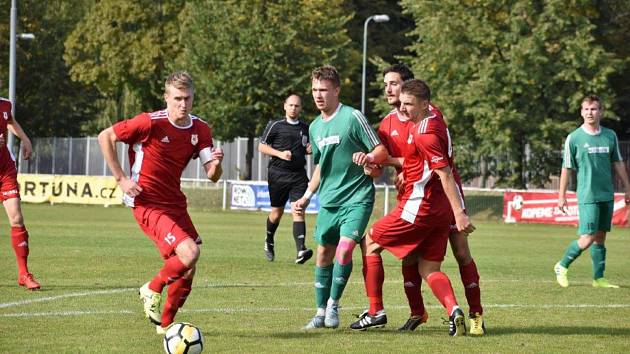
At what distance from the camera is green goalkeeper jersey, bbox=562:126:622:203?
1449cm

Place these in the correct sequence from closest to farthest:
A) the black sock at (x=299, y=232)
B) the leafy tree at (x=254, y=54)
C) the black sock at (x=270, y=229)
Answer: the black sock at (x=299, y=232) < the black sock at (x=270, y=229) < the leafy tree at (x=254, y=54)

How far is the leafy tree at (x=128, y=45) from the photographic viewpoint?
176 ft

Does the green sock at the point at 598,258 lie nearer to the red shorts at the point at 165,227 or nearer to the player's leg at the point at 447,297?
the player's leg at the point at 447,297

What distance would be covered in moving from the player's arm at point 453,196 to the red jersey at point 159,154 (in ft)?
6.58

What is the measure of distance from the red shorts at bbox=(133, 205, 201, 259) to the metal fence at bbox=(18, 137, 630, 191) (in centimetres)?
4175

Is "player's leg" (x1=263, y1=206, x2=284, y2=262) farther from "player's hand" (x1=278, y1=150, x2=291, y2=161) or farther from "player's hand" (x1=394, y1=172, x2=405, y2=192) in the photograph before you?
"player's hand" (x1=394, y1=172, x2=405, y2=192)

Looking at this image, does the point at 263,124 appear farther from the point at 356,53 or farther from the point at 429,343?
the point at 429,343

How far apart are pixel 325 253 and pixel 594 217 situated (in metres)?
5.37

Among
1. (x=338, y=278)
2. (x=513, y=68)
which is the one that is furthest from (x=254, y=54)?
(x=338, y=278)

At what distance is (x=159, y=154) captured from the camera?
9578 mm

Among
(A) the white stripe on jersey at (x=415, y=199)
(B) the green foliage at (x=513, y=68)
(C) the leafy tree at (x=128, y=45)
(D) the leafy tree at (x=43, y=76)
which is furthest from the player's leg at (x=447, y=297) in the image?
(D) the leafy tree at (x=43, y=76)

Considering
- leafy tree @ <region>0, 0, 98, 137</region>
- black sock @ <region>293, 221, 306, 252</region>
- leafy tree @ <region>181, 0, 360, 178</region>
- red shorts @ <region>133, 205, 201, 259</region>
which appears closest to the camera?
red shorts @ <region>133, 205, 201, 259</region>

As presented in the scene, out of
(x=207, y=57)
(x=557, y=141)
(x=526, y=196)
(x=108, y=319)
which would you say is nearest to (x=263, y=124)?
(x=207, y=57)

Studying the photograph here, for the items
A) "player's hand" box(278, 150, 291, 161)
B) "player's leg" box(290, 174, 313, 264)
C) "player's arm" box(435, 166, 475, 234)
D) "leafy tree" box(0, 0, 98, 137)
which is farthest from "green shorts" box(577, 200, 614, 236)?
"leafy tree" box(0, 0, 98, 137)
